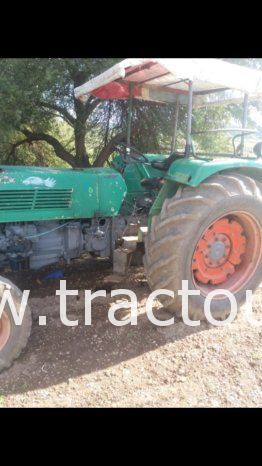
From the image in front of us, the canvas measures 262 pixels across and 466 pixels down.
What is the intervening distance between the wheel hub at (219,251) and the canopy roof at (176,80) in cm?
121

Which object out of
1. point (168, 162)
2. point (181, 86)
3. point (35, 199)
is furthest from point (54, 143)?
point (35, 199)

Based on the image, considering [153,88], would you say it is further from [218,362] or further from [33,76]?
[218,362]

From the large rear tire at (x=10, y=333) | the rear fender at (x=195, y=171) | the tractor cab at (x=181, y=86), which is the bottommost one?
the large rear tire at (x=10, y=333)

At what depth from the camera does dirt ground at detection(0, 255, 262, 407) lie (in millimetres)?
2871

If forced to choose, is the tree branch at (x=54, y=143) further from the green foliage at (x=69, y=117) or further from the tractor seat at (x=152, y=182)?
the tractor seat at (x=152, y=182)

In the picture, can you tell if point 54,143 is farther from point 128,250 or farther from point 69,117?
point 128,250

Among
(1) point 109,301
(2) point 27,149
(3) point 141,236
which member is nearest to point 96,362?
(1) point 109,301

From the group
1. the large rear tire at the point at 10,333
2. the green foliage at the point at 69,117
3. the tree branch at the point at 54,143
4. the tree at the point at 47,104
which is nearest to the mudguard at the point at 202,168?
the large rear tire at the point at 10,333

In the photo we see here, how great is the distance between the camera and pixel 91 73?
647cm

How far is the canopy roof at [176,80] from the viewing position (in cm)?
323

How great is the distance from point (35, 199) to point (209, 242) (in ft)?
5.27

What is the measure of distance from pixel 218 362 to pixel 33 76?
4.73m

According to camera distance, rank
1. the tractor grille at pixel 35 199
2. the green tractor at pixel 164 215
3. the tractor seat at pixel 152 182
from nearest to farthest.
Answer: the green tractor at pixel 164 215 < the tractor grille at pixel 35 199 < the tractor seat at pixel 152 182

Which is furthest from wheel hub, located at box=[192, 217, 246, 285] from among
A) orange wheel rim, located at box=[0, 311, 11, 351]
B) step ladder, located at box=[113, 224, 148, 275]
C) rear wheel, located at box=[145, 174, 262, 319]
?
orange wheel rim, located at box=[0, 311, 11, 351]
